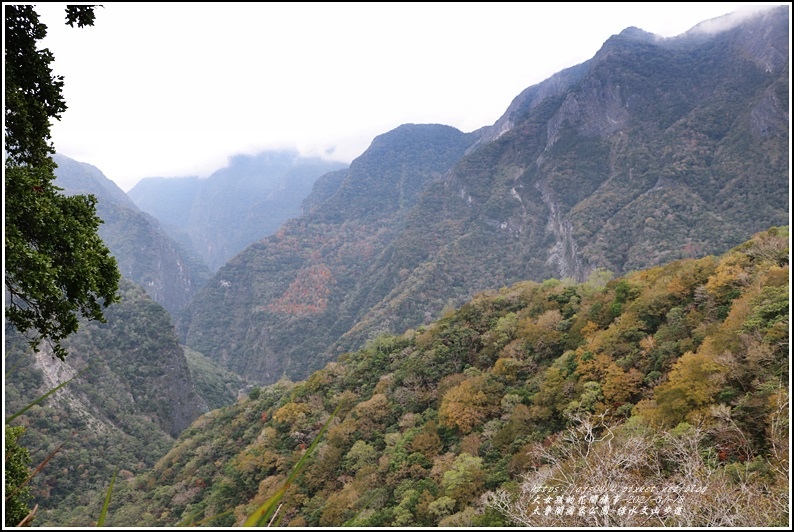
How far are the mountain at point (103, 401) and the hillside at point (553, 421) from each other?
16858 mm

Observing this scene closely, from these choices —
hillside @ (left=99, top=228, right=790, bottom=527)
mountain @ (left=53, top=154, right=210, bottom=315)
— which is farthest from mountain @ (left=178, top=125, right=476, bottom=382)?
hillside @ (left=99, top=228, right=790, bottom=527)

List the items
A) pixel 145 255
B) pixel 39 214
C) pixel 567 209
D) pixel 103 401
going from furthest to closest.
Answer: pixel 145 255 → pixel 567 209 → pixel 103 401 → pixel 39 214

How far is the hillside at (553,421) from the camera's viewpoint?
690 cm

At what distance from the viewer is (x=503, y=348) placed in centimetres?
2127

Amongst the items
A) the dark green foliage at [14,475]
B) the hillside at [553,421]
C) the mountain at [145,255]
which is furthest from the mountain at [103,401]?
the mountain at [145,255]

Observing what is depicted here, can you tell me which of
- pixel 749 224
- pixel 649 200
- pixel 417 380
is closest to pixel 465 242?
pixel 649 200

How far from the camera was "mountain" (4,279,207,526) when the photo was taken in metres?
40.5

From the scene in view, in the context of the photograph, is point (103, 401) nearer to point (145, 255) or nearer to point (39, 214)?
point (39, 214)

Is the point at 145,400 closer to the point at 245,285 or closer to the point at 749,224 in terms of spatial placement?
the point at 245,285

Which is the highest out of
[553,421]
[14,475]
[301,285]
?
[14,475]

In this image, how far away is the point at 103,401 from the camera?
5431 cm

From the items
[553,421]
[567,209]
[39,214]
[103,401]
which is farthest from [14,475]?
[567,209]

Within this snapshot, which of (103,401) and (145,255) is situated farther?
(145,255)

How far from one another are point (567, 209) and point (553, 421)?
93.6 meters
